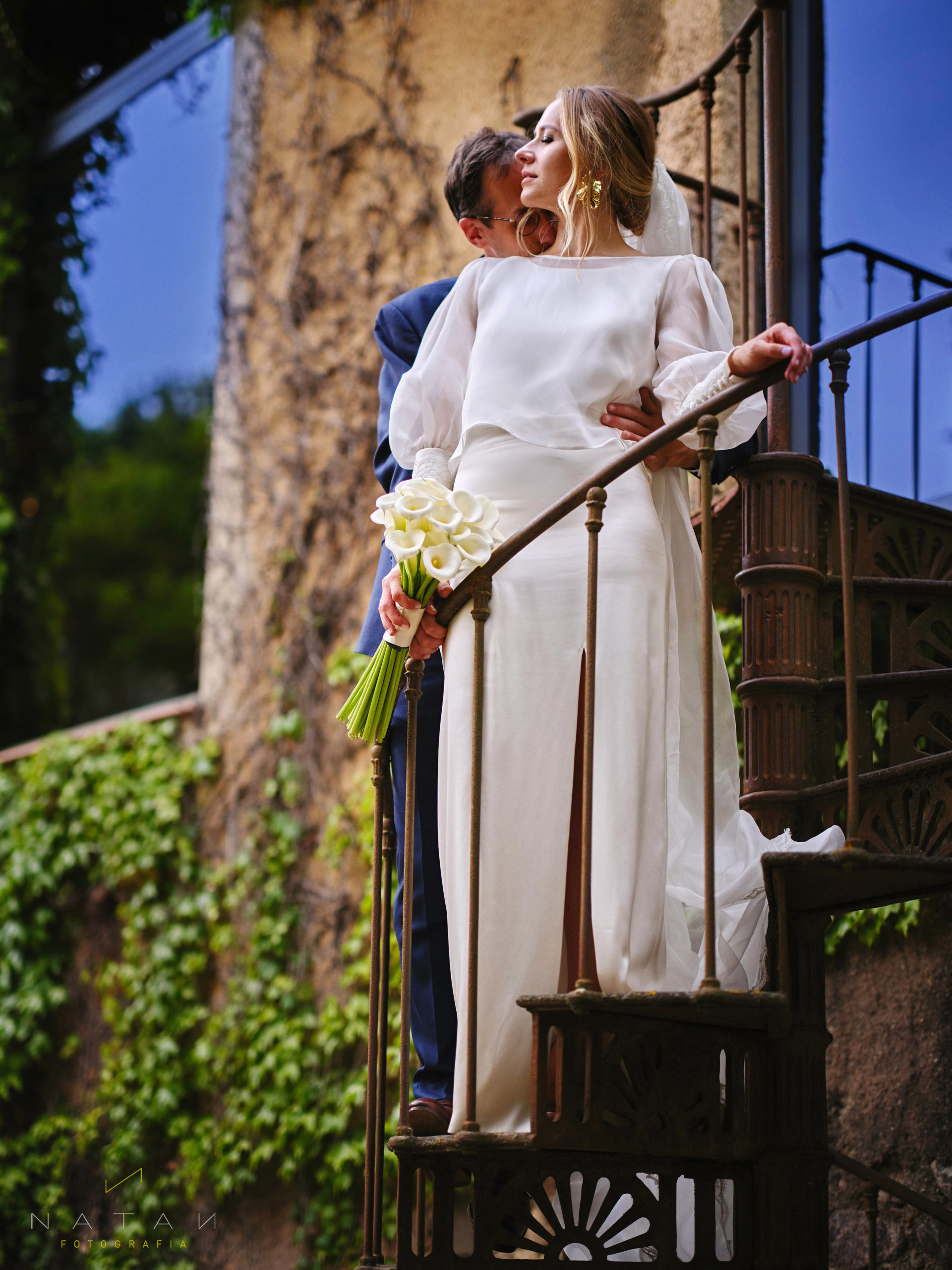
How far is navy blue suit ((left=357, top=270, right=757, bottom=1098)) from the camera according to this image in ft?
8.82

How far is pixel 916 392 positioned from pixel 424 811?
2.09m

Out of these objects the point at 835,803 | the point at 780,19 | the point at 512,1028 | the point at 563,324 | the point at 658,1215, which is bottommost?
the point at 658,1215

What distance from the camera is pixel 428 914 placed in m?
2.79

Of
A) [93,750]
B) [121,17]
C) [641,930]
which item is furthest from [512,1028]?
[121,17]

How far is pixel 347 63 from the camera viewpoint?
5312 millimetres

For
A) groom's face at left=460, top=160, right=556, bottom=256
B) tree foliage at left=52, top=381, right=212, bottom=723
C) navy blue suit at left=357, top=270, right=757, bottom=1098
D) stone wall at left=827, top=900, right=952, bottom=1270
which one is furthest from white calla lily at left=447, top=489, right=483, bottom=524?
tree foliage at left=52, top=381, right=212, bottom=723

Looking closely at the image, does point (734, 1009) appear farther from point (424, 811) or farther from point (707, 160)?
point (707, 160)

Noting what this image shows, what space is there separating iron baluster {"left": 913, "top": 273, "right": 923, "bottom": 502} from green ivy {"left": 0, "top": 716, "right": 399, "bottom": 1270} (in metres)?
1.96

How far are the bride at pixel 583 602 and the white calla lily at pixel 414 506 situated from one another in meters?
0.18

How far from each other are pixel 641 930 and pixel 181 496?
436 inches

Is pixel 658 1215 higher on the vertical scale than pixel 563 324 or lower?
lower

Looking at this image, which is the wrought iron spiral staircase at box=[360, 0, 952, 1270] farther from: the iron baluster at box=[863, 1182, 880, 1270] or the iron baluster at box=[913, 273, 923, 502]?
the iron baluster at box=[913, 273, 923, 502]

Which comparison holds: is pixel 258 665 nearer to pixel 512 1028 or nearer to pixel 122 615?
pixel 512 1028

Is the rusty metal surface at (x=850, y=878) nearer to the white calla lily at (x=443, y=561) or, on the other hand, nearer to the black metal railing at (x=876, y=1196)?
the black metal railing at (x=876, y=1196)
